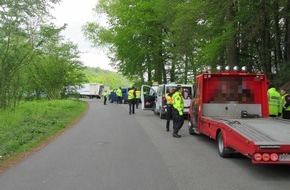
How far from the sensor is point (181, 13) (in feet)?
80.3

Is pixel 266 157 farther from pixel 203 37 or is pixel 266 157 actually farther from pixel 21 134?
pixel 203 37

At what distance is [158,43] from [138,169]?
34816 millimetres

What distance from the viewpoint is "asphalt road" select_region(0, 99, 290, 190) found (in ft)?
23.1

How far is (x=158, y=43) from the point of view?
4241cm

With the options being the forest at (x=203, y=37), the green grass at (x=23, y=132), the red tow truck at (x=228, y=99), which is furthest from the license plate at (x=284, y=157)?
the forest at (x=203, y=37)

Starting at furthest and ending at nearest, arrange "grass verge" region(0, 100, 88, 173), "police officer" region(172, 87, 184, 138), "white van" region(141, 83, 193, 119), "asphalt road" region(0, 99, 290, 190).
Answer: "white van" region(141, 83, 193, 119), "police officer" region(172, 87, 184, 138), "grass verge" region(0, 100, 88, 173), "asphalt road" region(0, 99, 290, 190)

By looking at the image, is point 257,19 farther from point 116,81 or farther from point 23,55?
point 116,81

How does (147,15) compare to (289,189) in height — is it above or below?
above

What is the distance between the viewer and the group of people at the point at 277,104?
13.7 metres

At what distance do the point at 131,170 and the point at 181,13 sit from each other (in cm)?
1765

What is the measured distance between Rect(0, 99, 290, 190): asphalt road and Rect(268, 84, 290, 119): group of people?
275 centimetres

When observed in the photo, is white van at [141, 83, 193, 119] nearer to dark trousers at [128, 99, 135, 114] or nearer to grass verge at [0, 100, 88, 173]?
dark trousers at [128, 99, 135, 114]

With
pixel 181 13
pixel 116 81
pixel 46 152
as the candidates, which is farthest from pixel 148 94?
pixel 116 81

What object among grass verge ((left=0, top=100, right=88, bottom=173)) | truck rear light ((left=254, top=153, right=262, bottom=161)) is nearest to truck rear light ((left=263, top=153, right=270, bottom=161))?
truck rear light ((left=254, top=153, right=262, bottom=161))
